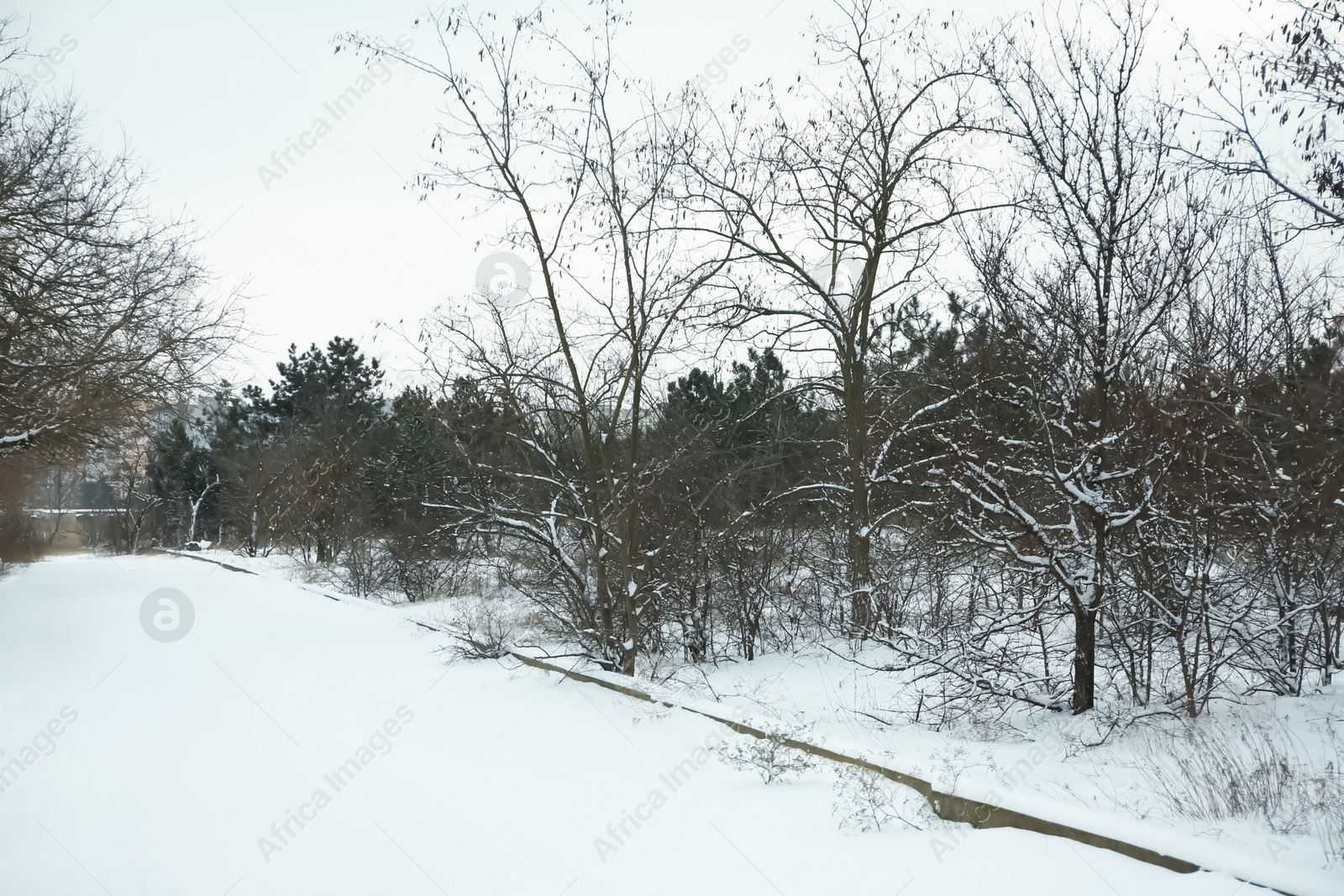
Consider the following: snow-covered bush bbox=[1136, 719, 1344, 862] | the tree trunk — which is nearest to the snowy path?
snow-covered bush bbox=[1136, 719, 1344, 862]

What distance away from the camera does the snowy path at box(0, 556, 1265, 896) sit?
16.2 ft

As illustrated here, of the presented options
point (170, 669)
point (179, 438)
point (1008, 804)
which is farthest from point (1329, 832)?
point (179, 438)

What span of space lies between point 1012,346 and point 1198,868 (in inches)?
214

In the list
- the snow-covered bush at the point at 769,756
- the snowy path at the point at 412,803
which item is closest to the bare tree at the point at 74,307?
the snowy path at the point at 412,803

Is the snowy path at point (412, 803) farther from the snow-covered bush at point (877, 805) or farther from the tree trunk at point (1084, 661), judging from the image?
the tree trunk at point (1084, 661)

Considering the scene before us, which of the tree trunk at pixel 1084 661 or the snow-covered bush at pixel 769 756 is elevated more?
the tree trunk at pixel 1084 661

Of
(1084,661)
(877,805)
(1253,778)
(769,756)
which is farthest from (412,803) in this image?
(1084,661)

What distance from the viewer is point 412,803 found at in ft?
20.8

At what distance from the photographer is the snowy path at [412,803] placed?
4938 mm

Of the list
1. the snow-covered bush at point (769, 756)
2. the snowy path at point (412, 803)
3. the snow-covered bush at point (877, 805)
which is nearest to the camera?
the snowy path at point (412, 803)

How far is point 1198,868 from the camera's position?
405 cm

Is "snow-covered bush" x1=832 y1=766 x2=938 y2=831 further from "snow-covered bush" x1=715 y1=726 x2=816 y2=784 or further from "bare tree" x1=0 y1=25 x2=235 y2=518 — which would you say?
"bare tree" x1=0 y1=25 x2=235 y2=518

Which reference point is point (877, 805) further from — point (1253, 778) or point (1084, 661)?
point (1084, 661)

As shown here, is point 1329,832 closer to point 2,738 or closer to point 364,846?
A: point 364,846
